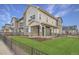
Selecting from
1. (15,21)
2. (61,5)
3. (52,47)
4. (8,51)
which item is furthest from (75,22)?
(8,51)

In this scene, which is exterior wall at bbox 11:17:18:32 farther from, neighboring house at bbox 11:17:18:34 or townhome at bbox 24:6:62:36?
townhome at bbox 24:6:62:36

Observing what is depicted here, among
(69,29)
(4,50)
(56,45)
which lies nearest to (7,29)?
(4,50)

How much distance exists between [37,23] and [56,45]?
29cm

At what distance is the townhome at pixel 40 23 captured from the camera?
1.81 metres

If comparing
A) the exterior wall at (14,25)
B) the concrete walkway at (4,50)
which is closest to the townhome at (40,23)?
the exterior wall at (14,25)

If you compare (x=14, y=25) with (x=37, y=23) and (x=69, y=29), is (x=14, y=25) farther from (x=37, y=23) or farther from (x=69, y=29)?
(x=69, y=29)

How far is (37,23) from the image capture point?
1.83m

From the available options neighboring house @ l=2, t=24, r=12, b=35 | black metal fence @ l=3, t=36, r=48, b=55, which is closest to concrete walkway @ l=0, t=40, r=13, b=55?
black metal fence @ l=3, t=36, r=48, b=55

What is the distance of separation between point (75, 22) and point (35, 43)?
1.45 ft

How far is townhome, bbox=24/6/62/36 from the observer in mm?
1810

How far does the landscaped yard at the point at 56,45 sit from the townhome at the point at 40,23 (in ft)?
0.26

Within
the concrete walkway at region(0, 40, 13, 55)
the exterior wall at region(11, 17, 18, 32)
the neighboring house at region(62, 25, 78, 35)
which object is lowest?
the concrete walkway at region(0, 40, 13, 55)

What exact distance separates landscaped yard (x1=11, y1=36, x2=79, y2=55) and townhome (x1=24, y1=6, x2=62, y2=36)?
0.26 ft

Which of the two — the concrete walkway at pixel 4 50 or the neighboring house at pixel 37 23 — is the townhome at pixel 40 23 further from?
the concrete walkway at pixel 4 50
